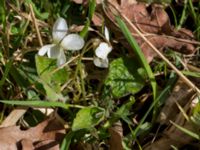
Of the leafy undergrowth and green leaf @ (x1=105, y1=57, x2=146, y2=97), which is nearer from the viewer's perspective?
the leafy undergrowth

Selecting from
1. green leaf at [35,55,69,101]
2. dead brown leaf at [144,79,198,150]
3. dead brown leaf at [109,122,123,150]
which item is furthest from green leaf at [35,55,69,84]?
dead brown leaf at [144,79,198,150]

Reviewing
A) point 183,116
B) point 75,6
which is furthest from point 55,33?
point 183,116

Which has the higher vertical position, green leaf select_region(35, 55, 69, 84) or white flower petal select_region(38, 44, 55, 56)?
white flower petal select_region(38, 44, 55, 56)

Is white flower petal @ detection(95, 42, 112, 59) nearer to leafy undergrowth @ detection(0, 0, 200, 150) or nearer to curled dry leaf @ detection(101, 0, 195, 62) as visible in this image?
leafy undergrowth @ detection(0, 0, 200, 150)

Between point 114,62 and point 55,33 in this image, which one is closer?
point 55,33

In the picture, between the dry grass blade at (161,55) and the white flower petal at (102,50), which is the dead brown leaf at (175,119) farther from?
the white flower petal at (102,50)

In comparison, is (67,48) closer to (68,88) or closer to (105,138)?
(68,88)
